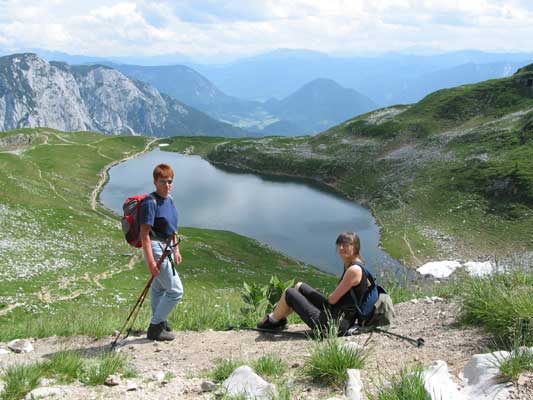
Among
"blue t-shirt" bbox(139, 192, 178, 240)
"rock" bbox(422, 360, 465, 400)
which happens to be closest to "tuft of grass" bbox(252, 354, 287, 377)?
"rock" bbox(422, 360, 465, 400)

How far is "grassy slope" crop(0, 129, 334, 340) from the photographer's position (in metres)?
13.6

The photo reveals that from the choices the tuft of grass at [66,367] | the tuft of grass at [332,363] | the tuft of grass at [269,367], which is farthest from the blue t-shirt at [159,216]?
the tuft of grass at [332,363]

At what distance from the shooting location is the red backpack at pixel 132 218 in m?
10.2

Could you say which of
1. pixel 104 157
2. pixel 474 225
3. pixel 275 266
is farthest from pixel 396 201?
pixel 104 157

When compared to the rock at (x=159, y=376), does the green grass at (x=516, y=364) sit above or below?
above

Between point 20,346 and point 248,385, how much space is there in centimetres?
733

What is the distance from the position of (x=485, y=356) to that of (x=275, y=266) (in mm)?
43083

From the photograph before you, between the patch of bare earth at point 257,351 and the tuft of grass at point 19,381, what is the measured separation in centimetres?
50

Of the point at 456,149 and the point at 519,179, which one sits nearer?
the point at 519,179

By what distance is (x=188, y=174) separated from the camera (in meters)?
118

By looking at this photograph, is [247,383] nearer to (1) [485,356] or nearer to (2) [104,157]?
(1) [485,356]

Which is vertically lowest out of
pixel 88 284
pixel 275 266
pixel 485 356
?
pixel 275 266

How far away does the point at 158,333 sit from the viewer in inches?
438

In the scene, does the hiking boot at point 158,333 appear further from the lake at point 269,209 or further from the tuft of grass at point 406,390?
the lake at point 269,209
